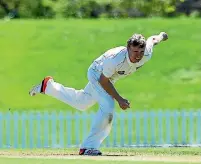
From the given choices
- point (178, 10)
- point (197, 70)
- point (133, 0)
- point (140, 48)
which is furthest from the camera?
point (178, 10)

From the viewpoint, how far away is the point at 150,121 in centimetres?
1767

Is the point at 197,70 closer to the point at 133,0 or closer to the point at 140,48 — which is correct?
the point at 133,0

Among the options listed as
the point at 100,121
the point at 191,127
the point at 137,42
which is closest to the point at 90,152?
the point at 100,121

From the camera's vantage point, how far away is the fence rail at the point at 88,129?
56.9 ft

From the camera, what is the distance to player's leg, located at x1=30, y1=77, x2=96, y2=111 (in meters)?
11.8

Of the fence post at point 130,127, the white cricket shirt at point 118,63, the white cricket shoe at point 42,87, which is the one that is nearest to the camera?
the white cricket shirt at point 118,63

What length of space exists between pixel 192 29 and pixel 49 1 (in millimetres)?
9387

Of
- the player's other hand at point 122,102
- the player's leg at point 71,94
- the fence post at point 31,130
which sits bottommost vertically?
the fence post at point 31,130

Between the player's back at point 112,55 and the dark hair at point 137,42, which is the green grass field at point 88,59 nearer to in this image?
the player's back at point 112,55

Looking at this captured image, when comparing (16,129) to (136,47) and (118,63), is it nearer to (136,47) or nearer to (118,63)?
(118,63)

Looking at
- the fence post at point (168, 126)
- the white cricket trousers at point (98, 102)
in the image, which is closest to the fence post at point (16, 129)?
the fence post at point (168, 126)

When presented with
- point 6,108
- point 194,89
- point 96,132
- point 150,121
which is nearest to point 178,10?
point 194,89

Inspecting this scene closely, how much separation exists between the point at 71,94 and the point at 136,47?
4.84 ft

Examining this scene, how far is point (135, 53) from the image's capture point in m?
11.0
